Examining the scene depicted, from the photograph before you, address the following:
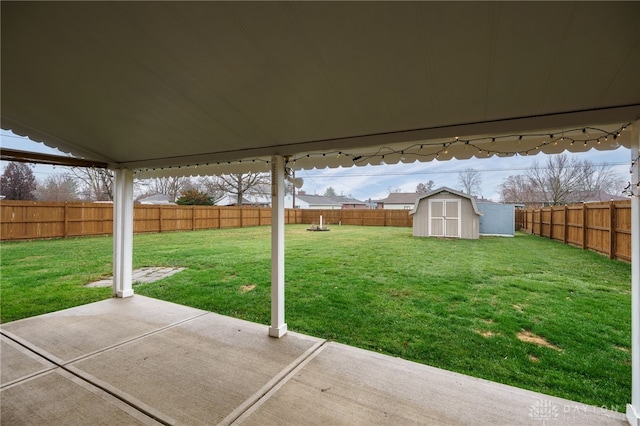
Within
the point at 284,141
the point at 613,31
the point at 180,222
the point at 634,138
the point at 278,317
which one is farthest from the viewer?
the point at 180,222

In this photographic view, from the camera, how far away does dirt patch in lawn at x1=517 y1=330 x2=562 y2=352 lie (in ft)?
9.77

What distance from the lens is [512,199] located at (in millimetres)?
25766

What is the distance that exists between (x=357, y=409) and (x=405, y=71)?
2289 millimetres

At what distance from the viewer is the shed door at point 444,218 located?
1193cm

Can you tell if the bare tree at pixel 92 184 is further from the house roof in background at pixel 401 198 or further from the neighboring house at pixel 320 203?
the house roof in background at pixel 401 198

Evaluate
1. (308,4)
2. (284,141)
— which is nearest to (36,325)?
(284,141)

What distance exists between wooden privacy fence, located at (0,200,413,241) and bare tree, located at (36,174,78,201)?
1352 centimetres

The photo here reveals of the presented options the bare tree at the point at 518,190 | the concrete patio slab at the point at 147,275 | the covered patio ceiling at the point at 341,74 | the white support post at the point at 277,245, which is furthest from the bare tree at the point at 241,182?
the bare tree at the point at 518,190

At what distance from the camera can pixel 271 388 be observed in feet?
7.32

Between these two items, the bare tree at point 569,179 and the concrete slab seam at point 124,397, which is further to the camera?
the bare tree at point 569,179

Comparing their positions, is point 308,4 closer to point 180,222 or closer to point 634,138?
point 634,138

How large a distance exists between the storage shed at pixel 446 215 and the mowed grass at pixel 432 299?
140 inches

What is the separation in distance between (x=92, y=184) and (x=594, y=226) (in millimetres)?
27062

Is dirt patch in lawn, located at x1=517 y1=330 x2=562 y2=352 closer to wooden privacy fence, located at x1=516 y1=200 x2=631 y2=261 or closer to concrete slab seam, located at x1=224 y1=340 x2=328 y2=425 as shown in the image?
concrete slab seam, located at x1=224 y1=340 x2=328 y2=425
